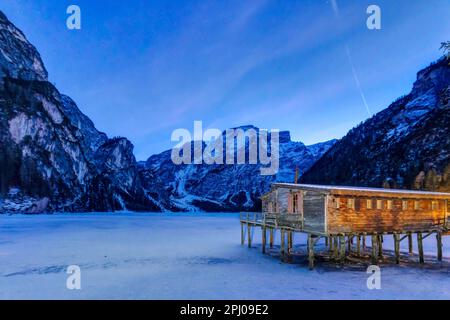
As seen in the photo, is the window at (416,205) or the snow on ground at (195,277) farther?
the window at (416,205)

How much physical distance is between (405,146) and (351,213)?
10121cm

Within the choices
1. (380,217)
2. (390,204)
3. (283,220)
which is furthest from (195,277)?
(390,204)

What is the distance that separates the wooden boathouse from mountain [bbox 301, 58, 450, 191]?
55.7 m

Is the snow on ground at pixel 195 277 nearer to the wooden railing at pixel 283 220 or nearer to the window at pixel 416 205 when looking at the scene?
the wooden railing at pixel 283 220

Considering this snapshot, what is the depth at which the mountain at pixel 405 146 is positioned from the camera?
90.7 meters

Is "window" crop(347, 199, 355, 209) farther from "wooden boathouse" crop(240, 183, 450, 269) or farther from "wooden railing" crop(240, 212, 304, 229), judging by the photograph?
"wooden railing" crop(240, 212, 304, 229)

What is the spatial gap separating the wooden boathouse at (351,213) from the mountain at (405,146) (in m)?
55.7

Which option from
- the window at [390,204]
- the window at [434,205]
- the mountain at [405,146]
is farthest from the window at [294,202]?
the mountain at [405,146]

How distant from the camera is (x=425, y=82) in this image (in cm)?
13488

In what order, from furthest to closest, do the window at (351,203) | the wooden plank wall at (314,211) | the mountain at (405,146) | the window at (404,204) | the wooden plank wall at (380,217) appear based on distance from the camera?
1. the mountain at (405,146)
2. the window at (404,204)
3. the window at (351,203)
4. the wooden plank wall at (314,211)
5. the wooden plank wall at (380,217)

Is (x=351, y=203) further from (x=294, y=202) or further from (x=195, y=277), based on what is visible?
(x=195, y=277)

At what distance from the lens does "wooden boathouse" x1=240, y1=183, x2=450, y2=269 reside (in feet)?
77.7

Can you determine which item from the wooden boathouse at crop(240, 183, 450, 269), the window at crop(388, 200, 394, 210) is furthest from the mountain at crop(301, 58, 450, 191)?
the window at crop(388, 200, 394, 210)
